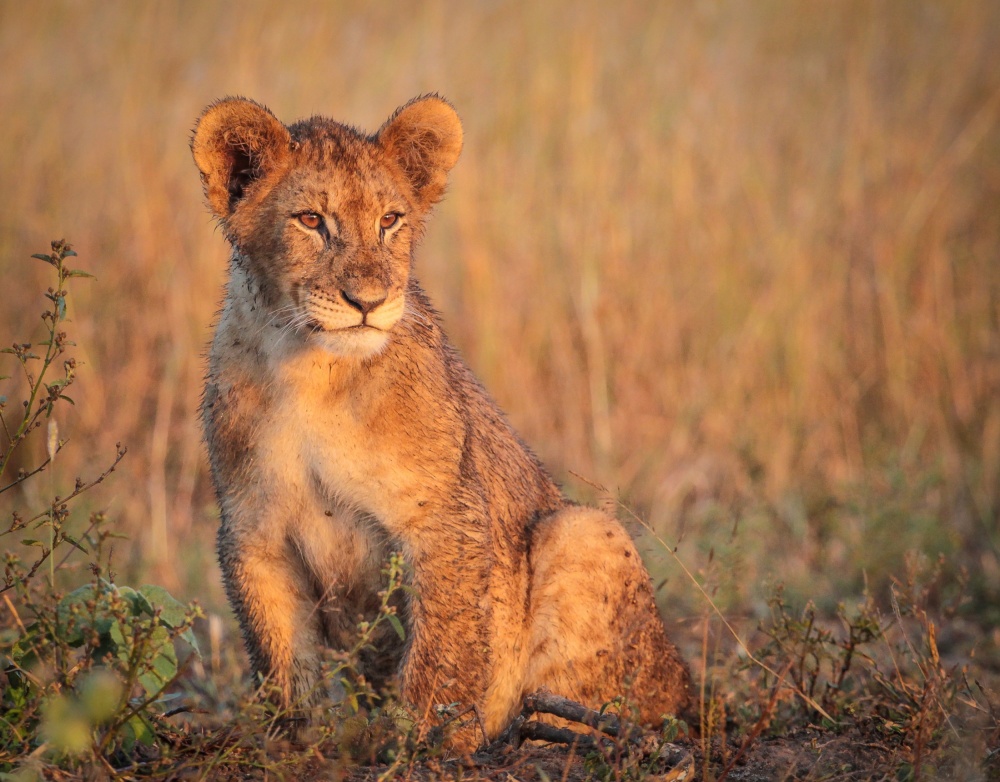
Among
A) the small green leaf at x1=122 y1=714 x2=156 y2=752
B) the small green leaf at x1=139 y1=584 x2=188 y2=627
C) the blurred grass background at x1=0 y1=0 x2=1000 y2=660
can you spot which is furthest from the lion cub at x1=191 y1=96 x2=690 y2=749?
the blurred grass background at x1=0 y1=0 x2=1000 y2=660

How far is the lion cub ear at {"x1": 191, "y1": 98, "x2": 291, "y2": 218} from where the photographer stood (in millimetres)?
4172

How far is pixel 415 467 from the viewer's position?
425 cm

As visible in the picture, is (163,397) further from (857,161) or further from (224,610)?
(857,161)

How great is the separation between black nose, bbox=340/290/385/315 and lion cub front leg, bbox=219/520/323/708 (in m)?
0.98

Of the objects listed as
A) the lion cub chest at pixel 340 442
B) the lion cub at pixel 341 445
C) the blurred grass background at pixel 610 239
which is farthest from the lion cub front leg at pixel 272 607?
the blurred grass background at pixel 610 239

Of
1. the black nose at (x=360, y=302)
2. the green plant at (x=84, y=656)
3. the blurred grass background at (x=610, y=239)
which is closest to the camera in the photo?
the green plant at (x=84, y=656)

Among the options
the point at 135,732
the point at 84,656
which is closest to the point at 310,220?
the point at 84,656

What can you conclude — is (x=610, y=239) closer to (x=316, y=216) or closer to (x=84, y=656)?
(x=316, y=216)

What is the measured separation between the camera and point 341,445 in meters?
4.19

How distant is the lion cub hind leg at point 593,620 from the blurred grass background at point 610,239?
10.5 ft

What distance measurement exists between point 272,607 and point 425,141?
192cm

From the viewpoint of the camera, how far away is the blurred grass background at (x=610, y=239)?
8523 millimetres

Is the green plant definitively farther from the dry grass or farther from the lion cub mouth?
the dry grass

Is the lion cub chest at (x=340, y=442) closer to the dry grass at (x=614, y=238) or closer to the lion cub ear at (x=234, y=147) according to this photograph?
the lion cub ear at (x=234, y=147)
